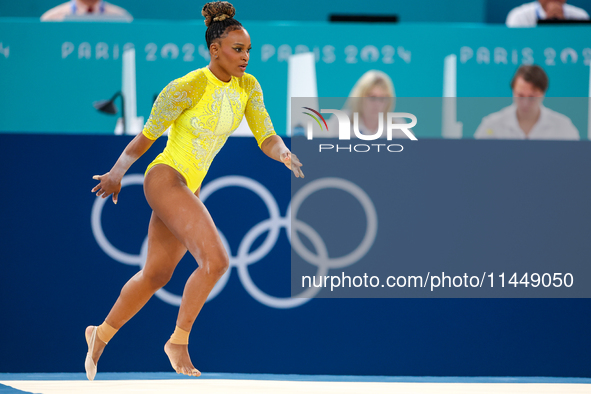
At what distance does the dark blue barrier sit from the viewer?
4.00 meters

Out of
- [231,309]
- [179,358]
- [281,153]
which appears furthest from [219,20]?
[231,309]

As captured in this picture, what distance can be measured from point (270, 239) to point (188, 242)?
1059 mm

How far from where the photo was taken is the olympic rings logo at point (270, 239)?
13.2ft

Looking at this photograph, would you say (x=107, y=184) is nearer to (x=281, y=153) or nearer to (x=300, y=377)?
(x=281, y=153)

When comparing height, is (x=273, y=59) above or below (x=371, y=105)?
above

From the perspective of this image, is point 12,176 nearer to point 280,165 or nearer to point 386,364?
point 280,165

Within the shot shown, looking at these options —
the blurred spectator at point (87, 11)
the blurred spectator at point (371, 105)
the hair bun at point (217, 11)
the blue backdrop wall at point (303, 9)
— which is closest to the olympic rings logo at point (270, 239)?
the blurred spectator at point (371, 105)

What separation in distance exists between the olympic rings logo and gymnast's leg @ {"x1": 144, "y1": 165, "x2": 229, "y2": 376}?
86 cm

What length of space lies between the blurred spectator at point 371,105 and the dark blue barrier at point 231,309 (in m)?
0.30

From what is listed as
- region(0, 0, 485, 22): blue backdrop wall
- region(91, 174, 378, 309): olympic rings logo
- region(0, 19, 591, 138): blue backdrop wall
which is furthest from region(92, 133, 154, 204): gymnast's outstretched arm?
region(0, 0, 485, 22): blue backdrop wall

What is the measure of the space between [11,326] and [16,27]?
108 inches

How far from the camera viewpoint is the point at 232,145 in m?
4.04

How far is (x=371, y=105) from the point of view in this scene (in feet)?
14.0

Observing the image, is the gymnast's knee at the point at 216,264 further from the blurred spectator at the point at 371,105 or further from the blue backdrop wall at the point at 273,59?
the blue backdrop wall at the point at 273,59
